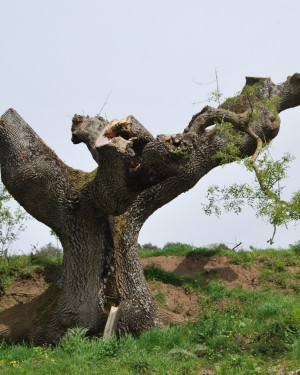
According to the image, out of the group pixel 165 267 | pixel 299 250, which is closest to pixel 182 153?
pixel 165 267

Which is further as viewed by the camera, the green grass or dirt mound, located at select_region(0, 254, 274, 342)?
the green grass

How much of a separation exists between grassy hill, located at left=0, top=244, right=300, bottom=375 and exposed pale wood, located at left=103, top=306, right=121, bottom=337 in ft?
1.08

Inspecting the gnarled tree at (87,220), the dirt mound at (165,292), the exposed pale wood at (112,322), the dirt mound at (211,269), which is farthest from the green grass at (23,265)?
the exposed pale wood at (112,322)

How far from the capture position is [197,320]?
403 inches

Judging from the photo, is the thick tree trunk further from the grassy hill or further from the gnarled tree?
the grassy hill

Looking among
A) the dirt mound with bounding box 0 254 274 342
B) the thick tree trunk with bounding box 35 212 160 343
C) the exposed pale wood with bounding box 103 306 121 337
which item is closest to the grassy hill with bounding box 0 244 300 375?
the dirt mound with bounding box 0 254 274 342

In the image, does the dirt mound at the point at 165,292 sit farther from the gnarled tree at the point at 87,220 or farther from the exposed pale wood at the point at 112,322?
the exposed pale wood at the point at 112,322

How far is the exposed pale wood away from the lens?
369 inches

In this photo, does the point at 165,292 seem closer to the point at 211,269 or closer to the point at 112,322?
the point at 211,269

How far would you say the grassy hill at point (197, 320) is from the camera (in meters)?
6.89

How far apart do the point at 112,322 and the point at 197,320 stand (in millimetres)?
2062

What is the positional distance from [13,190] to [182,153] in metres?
4.18

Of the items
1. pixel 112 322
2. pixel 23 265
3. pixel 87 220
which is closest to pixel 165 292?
pixel 112 322

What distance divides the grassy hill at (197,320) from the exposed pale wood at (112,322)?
329mm
